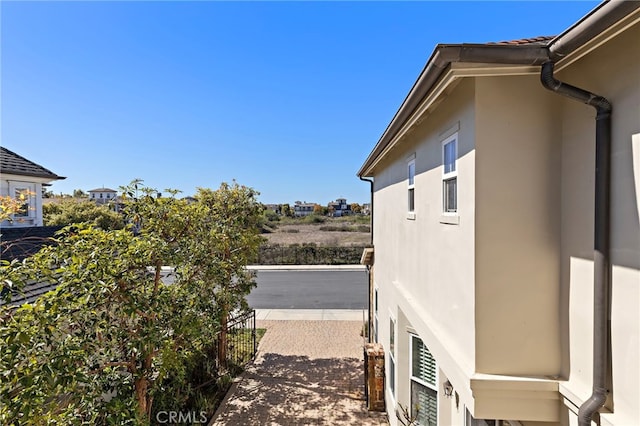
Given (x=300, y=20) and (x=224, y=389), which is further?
(x=300, y=20)

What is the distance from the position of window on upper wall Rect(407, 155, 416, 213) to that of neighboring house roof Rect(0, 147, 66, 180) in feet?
43.2

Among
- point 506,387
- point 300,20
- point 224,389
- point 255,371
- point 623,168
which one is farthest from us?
point 255,371

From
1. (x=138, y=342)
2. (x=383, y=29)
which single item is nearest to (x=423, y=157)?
(x=383, y=29)

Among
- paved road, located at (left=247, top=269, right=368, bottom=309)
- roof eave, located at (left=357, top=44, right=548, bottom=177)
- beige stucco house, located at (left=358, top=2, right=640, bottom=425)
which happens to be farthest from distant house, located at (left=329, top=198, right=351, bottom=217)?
roof eave, located at (left=357, top=44, right=548, bottom=177)

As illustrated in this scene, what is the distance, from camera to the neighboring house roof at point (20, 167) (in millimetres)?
10569

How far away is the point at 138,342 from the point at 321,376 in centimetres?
687

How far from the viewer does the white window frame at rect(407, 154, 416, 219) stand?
540cm

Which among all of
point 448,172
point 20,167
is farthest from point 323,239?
point 448,172

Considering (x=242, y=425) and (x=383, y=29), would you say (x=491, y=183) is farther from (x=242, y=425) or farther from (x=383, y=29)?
(x=242, y=425)

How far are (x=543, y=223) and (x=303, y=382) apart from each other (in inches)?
350

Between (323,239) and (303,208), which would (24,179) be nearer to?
(323,239)

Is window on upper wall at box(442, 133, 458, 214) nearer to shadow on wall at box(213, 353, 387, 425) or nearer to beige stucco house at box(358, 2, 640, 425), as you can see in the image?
beige stucco house at box(358, 2, 640, 425)

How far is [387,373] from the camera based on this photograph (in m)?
7.84

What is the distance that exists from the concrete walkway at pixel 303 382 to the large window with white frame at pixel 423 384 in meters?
2.42
